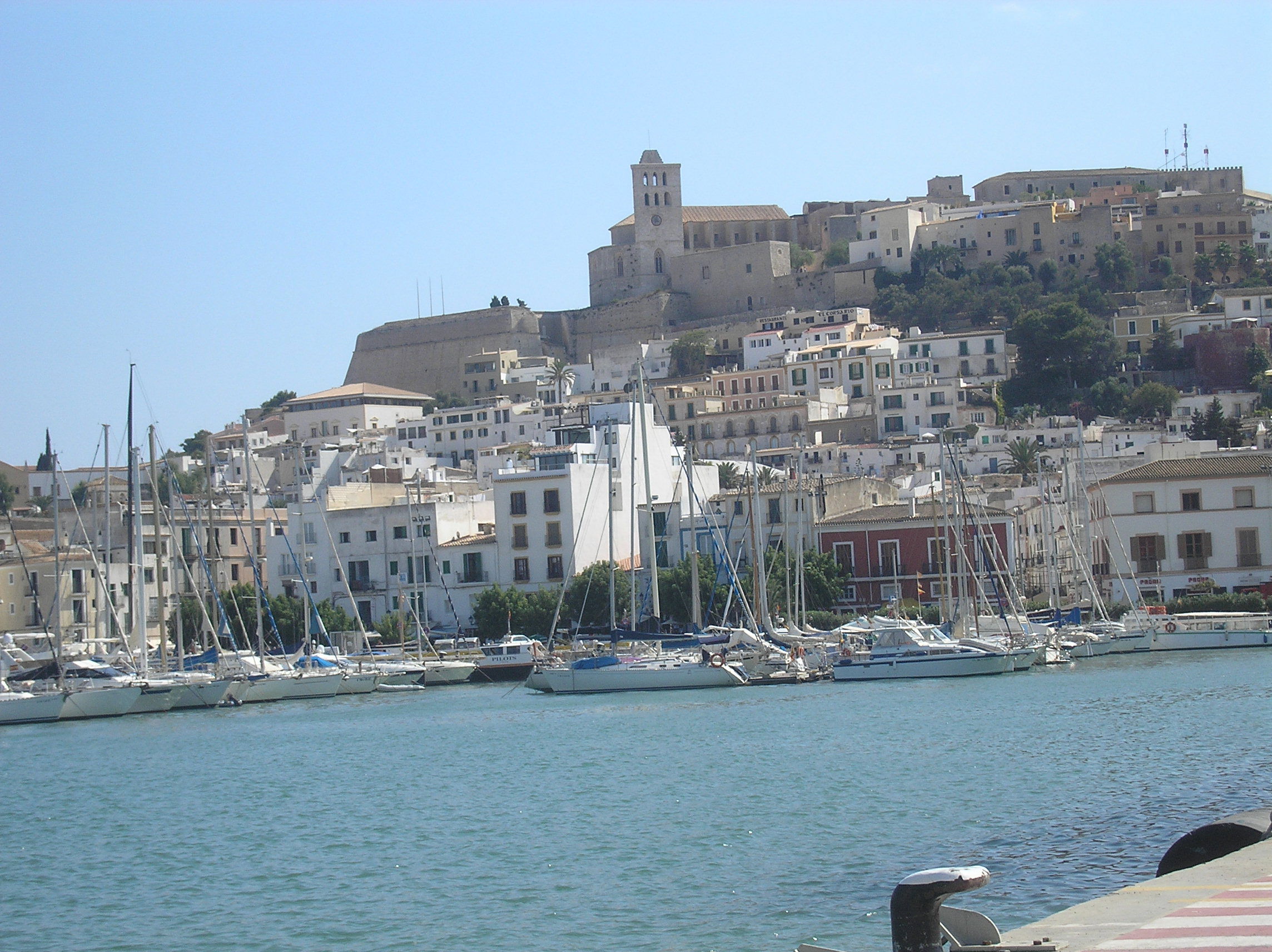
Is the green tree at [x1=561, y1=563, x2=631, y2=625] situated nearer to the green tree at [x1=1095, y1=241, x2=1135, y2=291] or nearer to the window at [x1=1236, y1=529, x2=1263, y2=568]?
the window at [x1=1236, y1=529, x2=1263, y2=568]

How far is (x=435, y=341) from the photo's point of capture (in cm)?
12481

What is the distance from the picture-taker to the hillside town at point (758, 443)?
5075cm

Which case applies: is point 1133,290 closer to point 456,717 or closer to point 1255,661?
point 1255,661

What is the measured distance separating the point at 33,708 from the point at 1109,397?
62012mm

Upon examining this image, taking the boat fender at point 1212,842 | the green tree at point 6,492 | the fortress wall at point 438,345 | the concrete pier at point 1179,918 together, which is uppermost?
the fortress wall at point 438,345

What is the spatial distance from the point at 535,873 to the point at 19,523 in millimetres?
62422

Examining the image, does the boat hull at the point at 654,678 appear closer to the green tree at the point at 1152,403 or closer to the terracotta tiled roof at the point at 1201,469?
the terracotta tiled roof at the point at 1201,469

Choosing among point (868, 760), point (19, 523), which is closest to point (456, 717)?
point (868, 760)

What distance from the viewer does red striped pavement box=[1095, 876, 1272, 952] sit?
959 cm

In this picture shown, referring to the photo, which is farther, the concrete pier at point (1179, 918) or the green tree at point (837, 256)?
the green tree at point (837, 256)

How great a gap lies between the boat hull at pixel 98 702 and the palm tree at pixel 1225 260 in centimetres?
7998

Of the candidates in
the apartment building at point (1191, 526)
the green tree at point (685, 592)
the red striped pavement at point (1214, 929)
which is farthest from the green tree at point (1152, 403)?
the red striped pavement at point (1214, 929)

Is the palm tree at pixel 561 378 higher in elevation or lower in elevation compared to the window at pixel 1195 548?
higher

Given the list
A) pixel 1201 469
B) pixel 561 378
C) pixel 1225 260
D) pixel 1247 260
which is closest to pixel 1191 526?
pixel 1201 469
